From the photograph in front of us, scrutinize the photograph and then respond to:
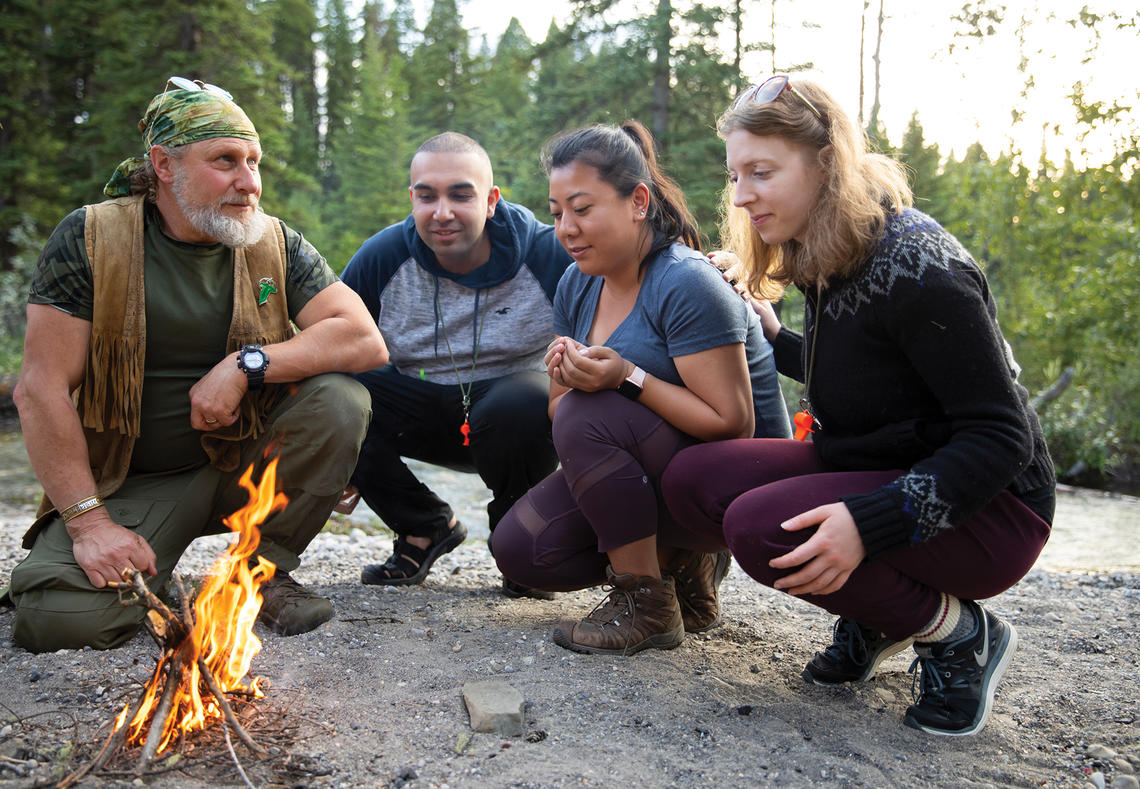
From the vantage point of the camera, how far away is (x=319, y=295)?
3424mm

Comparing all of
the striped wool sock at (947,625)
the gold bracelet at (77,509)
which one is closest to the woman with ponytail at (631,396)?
the striped wool sock at (947,625)

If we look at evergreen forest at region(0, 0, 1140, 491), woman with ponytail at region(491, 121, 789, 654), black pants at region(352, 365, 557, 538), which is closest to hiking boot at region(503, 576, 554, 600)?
black pants at region(352, 365, 557, 538)

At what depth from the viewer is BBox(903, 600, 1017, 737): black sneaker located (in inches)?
99.5

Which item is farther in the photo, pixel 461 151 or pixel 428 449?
pixel 428 449

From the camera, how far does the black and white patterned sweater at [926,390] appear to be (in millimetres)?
2293

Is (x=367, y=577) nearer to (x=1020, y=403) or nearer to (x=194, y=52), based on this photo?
(x=1020, y=403)

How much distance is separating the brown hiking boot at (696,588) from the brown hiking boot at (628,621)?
0.96ft

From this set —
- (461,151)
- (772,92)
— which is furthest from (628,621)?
(461,151)

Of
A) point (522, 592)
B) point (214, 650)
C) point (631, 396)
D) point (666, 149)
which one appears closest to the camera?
point (214, 650)

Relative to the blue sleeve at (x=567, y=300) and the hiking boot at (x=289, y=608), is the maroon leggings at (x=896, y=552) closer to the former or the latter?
the blue sleeve at (x=567, y=300)

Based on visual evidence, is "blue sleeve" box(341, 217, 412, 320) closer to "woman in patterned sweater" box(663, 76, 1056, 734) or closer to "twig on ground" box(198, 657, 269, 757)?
"woman in patterned sweater" box(663, 76, 1056, 734)

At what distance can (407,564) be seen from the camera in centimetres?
403

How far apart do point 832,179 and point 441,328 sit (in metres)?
2.10

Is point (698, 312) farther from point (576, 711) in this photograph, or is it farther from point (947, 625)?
point (576, 711)
